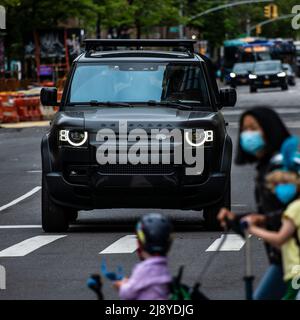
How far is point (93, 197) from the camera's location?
15141mm

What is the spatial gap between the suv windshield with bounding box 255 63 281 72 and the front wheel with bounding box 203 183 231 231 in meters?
60.6

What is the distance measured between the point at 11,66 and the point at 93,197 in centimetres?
7095

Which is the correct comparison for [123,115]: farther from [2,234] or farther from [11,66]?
[11,66]

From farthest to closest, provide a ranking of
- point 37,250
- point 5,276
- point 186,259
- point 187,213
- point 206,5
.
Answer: point 206,5
point 187,213
point 37,250
point 186,259
point 5,276

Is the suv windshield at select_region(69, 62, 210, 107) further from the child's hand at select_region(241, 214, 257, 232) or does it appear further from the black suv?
the child's hand at select_region(241, 214, 257, 232)

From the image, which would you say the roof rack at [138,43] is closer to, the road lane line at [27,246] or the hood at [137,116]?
the hood at [137,116]

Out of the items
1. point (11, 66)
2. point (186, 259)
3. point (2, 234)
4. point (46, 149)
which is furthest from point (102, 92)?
point (11, 66)

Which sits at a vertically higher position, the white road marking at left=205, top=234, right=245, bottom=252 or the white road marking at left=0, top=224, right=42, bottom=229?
the white road marking at left=205, top=234, right=245, bottom=252

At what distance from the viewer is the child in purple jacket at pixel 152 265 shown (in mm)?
6645

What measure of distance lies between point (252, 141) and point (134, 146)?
26.0 feet

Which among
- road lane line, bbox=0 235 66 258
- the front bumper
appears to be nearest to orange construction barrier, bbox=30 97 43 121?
road lane line, bbox=0 235 66 258

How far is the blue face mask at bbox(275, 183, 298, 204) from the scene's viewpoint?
6.78 metres

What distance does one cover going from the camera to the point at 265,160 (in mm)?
7055

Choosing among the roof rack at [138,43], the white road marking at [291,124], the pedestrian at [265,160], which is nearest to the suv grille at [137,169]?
the roof rack at [138,43]
